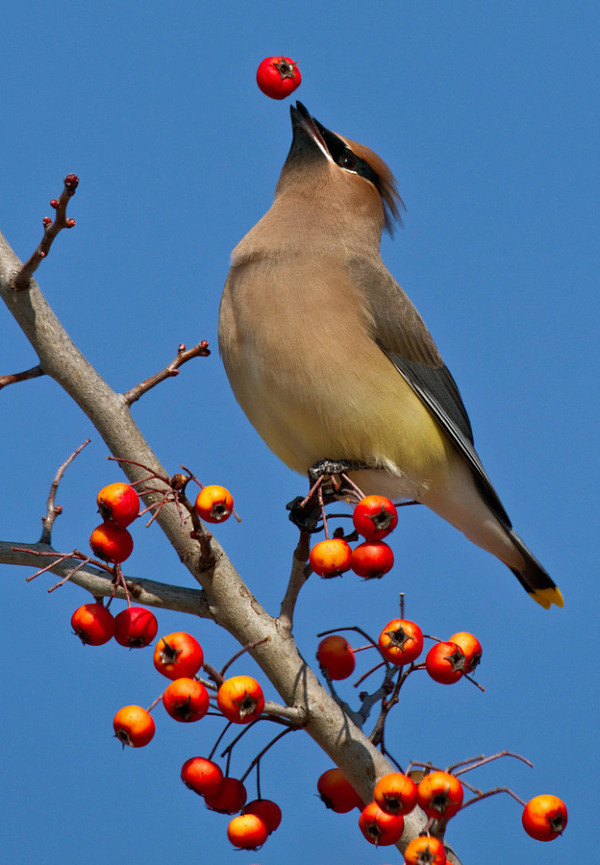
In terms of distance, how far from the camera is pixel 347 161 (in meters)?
5.05

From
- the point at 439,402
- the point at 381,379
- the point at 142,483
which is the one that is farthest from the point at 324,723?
the point at 439,402

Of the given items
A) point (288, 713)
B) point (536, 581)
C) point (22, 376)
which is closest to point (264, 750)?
point (288, 713)

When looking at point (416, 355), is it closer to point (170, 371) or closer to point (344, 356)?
point (344, 356)

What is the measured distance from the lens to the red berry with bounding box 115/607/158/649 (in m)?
2.86

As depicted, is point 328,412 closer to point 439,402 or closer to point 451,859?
point 439,402

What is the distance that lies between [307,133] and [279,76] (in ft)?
4.47

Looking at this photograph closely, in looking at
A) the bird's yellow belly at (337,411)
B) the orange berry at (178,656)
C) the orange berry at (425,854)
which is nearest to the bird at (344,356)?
the bird's yellow belly at (337,411)

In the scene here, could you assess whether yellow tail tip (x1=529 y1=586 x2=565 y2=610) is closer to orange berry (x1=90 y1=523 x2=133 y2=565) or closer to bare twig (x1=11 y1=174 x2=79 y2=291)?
orange berry (x1=90 y1=523 x2=133 y2=565)

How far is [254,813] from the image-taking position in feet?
9.71

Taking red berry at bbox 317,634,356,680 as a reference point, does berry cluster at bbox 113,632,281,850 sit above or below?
below

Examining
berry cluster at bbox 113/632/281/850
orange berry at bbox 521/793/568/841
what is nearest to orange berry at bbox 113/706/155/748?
berry cluster at bbox 113/632/281/850

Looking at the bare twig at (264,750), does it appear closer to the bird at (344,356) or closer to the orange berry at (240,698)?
the orange berry at (240,698)

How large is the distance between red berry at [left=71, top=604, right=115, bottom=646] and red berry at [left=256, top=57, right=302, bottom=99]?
1.85 metres

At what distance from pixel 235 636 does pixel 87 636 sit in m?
0.45
